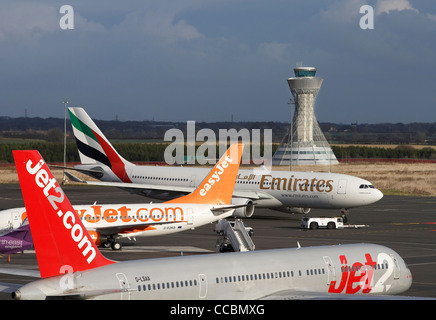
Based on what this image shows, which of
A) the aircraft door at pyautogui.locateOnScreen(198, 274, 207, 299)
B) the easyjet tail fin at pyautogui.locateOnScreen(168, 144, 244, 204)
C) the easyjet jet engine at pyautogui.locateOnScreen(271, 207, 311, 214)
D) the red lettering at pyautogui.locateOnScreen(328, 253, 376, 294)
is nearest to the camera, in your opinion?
the aircraft door at pyautogui.locateOnScreen(198, 274, 207, 299)

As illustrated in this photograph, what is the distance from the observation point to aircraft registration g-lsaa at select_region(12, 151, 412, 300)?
26.2 m

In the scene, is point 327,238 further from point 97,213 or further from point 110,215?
point 97,213

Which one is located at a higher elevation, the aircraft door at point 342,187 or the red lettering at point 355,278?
the aircraft door at point 342,187

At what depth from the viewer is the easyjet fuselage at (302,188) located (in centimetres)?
7431

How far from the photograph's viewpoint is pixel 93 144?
278ft

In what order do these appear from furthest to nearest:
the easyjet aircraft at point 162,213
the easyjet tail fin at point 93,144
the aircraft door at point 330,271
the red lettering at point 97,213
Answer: the easyjet tail fin at point 93,144, the red lettering at point 97,213, the easyjet aircraft at point 162,213, the aircraft door at point 330,271

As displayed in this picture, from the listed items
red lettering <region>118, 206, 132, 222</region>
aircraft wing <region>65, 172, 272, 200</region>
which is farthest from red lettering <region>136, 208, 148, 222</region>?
aircraft wing <region>65, 172, 272, 200</region>

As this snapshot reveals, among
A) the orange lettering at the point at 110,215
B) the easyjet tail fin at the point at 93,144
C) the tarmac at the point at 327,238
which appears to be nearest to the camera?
the tarmac at the point at 327,238

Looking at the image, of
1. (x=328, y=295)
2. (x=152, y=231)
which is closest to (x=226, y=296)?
(x=328, y=295)

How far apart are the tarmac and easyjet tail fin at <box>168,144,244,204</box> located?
3.51 metres

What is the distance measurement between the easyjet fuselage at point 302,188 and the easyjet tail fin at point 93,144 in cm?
609

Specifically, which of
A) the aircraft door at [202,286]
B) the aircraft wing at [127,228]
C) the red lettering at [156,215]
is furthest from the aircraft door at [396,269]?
the red lettering at [156,215]

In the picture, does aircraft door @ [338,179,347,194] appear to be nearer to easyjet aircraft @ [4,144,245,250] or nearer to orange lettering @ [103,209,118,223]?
easyjet aircraft @ [4,144,245,250]

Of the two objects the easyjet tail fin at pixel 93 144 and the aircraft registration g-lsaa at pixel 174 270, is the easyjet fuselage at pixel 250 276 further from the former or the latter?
the easyjet tail fin at pixel 93 144
